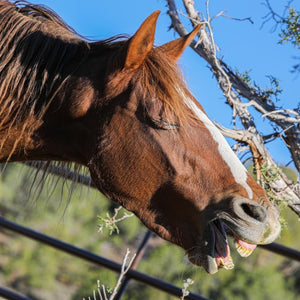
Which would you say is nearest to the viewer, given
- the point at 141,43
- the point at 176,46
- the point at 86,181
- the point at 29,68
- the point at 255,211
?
the point at 255,211

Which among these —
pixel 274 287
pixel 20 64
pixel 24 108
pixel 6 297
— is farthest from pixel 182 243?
pixel 274 287

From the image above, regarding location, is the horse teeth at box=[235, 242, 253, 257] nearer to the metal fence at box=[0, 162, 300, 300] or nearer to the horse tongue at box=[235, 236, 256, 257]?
the horse tongue at box=[235, 236, 256, 257]

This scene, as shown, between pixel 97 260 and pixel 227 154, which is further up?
pixel 227 154

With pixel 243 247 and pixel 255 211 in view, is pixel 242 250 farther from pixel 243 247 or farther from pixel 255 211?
pixel 255 211

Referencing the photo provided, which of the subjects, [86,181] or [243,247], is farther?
[86,181]

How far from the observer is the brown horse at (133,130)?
2.26 meters

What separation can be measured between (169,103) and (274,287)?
15.8 ft

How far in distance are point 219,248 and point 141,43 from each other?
3.13ft

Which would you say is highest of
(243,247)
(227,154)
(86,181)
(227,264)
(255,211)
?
(227,154)

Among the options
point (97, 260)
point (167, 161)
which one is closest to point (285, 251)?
point (167, 161)

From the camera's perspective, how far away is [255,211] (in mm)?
2148

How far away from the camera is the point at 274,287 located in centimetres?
650

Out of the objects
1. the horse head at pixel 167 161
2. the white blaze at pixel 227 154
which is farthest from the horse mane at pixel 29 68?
the white blaze at pixel 227 154

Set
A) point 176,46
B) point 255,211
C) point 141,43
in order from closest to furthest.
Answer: point 255,211, point 141,43, point 176,46
